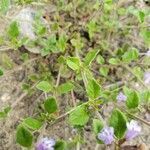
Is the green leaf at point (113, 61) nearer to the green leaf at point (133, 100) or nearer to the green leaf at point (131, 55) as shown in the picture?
the green leaf at point (131, 55)

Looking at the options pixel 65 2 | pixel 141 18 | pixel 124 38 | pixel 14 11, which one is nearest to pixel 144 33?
pixel 141 18

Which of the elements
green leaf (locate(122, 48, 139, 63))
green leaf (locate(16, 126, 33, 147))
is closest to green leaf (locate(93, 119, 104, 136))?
green leaf (locate(16, 126, 33, 147))

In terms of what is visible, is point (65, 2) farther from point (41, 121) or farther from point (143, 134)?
point (41, 121)

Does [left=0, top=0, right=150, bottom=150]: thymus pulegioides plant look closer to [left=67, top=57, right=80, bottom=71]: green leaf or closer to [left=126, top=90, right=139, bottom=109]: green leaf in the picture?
[left=67, top=57, right=80, bottom=71]: green leaf

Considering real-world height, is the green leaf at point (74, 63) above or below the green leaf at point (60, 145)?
above

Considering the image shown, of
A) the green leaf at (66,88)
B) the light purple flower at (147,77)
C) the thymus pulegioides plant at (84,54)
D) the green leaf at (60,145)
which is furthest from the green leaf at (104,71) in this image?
the green leaf at (60,145)

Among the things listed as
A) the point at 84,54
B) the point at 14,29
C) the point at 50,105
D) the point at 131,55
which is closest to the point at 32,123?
the point at 50,105
